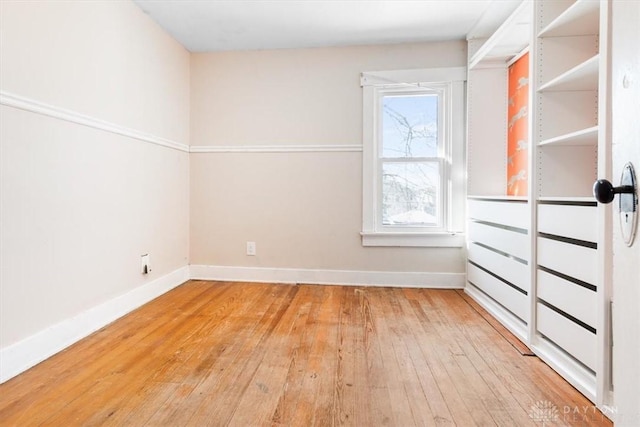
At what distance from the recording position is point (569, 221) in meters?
1.57

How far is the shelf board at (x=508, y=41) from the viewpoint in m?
2.10

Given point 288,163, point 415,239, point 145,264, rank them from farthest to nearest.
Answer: point 288,163 < point 415,239 < point 145,264

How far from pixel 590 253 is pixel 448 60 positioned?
7.40ft

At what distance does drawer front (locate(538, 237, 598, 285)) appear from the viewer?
143 centimetres

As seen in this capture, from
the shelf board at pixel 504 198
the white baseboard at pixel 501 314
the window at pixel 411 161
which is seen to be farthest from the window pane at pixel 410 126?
the white baseboard at pixel 501 314

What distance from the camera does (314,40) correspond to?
9.95ft

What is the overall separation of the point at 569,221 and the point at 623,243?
1225 millimetres

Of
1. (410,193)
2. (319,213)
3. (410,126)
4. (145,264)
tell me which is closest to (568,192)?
(410,193)

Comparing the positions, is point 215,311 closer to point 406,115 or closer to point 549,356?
point 549,356

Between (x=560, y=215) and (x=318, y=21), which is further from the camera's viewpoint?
(x=318, y=21)

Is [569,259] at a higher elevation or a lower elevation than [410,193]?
lower

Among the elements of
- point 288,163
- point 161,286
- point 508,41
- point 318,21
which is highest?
point 318,21

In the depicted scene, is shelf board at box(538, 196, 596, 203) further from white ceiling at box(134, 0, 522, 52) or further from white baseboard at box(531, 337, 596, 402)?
white ceiling at box(134, 0, 522, 52)

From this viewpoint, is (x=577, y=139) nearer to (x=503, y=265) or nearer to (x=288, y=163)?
(x=503, y=265)
